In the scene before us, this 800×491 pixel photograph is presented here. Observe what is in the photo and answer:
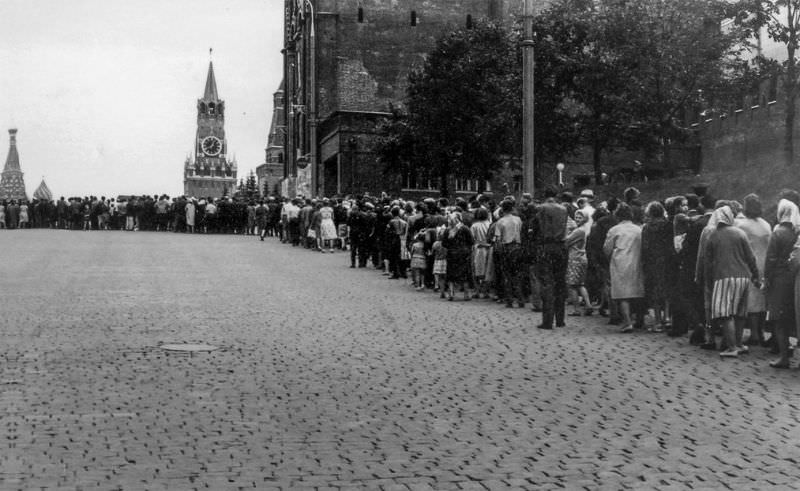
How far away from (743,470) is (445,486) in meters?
1.97

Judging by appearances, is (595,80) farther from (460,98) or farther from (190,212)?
(190,212)

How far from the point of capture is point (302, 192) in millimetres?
54469

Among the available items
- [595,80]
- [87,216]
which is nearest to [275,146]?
[87,216]

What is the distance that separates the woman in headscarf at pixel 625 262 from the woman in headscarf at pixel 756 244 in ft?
5.97

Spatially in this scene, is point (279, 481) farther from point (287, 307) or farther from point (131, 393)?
point (287, 307)

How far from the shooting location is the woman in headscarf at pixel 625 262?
14.7 m

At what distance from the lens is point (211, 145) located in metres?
195

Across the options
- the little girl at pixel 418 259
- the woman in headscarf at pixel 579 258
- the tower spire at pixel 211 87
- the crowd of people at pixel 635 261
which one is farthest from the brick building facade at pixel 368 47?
the tower spire at pixel 211 87

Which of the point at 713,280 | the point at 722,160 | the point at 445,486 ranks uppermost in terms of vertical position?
the point at 722,160

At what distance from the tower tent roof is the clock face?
7.25 m

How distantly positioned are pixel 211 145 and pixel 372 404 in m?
190

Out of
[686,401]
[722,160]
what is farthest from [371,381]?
[722,160]

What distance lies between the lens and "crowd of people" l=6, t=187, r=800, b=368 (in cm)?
1233

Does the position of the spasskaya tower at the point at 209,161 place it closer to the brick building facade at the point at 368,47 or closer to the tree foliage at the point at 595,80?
the brick building facade at the point at 368,47
